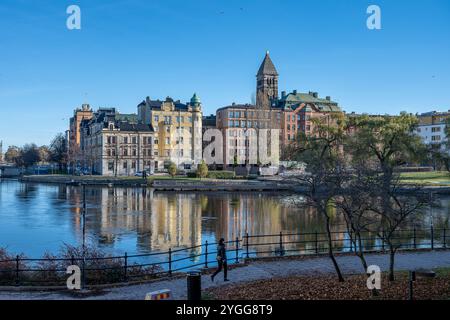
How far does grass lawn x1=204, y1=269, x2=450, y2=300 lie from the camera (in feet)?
48.4

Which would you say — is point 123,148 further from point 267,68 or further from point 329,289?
point 329,289

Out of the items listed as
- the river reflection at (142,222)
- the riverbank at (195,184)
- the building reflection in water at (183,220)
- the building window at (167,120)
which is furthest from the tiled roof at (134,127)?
the river reflection at (142,222)

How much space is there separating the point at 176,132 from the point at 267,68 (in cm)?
4800

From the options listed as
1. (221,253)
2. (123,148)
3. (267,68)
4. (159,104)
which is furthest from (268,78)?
(221,253)

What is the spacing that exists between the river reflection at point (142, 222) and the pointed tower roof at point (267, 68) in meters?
95.2

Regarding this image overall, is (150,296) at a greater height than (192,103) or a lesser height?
lesser

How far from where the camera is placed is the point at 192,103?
127750 millimetres

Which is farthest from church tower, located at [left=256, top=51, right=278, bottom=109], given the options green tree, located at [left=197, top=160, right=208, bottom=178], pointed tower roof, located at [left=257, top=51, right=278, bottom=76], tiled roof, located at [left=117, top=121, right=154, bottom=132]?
green tree, located at [left=197, top=160, right=208, bottom=178]

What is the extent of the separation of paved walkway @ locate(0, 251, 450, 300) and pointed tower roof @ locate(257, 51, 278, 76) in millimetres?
135828
